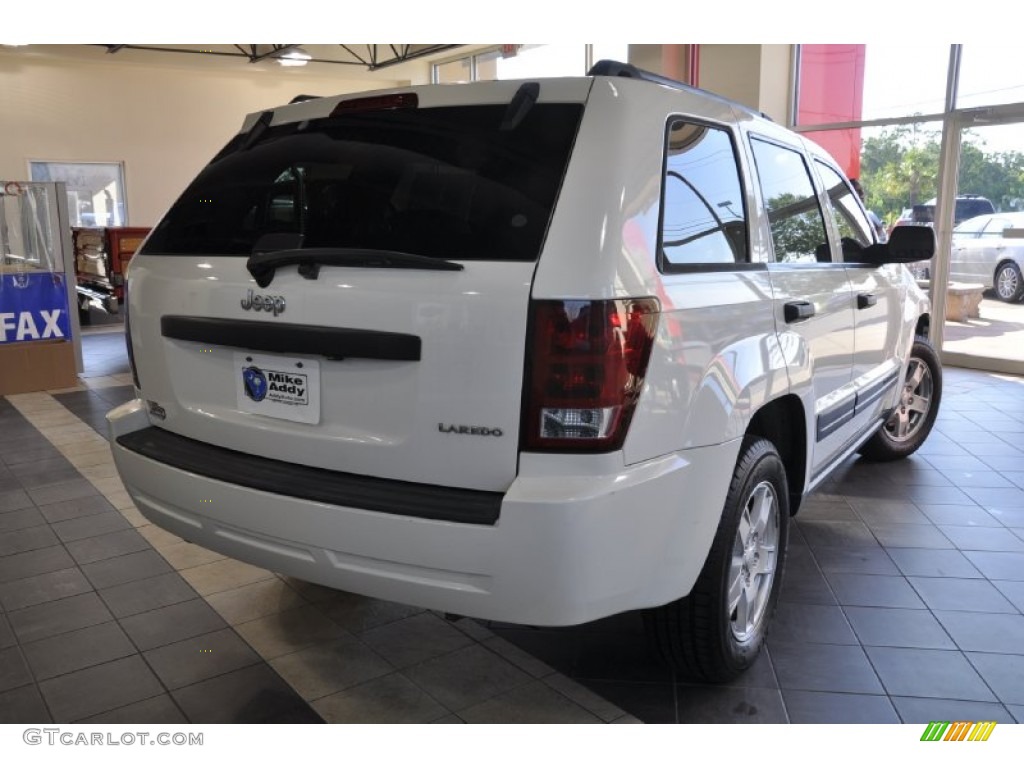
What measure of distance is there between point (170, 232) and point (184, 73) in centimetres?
1458

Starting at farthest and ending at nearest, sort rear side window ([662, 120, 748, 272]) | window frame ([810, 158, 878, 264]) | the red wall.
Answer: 1. the red wall
2. window frame ([810, 158, 878, 264])
3. rear side window ([662, 120, 748, 272])

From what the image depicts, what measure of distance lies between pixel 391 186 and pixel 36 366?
6281mm

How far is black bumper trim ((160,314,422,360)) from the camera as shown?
77.5 inches

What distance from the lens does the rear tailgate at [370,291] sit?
6.26ft

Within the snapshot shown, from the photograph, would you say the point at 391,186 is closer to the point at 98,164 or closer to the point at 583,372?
the point at 583,372

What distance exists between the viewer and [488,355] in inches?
73.9

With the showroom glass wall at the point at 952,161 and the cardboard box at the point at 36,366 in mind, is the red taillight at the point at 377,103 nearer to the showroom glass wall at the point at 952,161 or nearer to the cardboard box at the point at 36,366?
the cardboard box at the point at 36,366

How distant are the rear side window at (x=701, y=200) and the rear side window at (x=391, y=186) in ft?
1.00

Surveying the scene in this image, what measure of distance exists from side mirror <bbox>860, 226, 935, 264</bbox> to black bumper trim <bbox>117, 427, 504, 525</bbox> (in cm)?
228

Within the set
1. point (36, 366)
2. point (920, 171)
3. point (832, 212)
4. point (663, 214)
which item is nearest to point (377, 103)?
point (663, 214)

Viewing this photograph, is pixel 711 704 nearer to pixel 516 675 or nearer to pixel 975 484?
pixel 516 675

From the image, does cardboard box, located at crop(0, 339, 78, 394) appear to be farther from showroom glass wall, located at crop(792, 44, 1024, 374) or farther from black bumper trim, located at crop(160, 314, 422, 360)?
showroom glass wall, located at crop(792, 44, 1024, 374)

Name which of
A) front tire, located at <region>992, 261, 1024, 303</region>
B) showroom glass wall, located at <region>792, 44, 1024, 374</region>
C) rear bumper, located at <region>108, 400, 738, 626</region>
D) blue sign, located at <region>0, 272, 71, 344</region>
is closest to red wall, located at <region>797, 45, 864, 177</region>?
showroom glass wall, located at <region>792, 44, 1024, 374</region>
